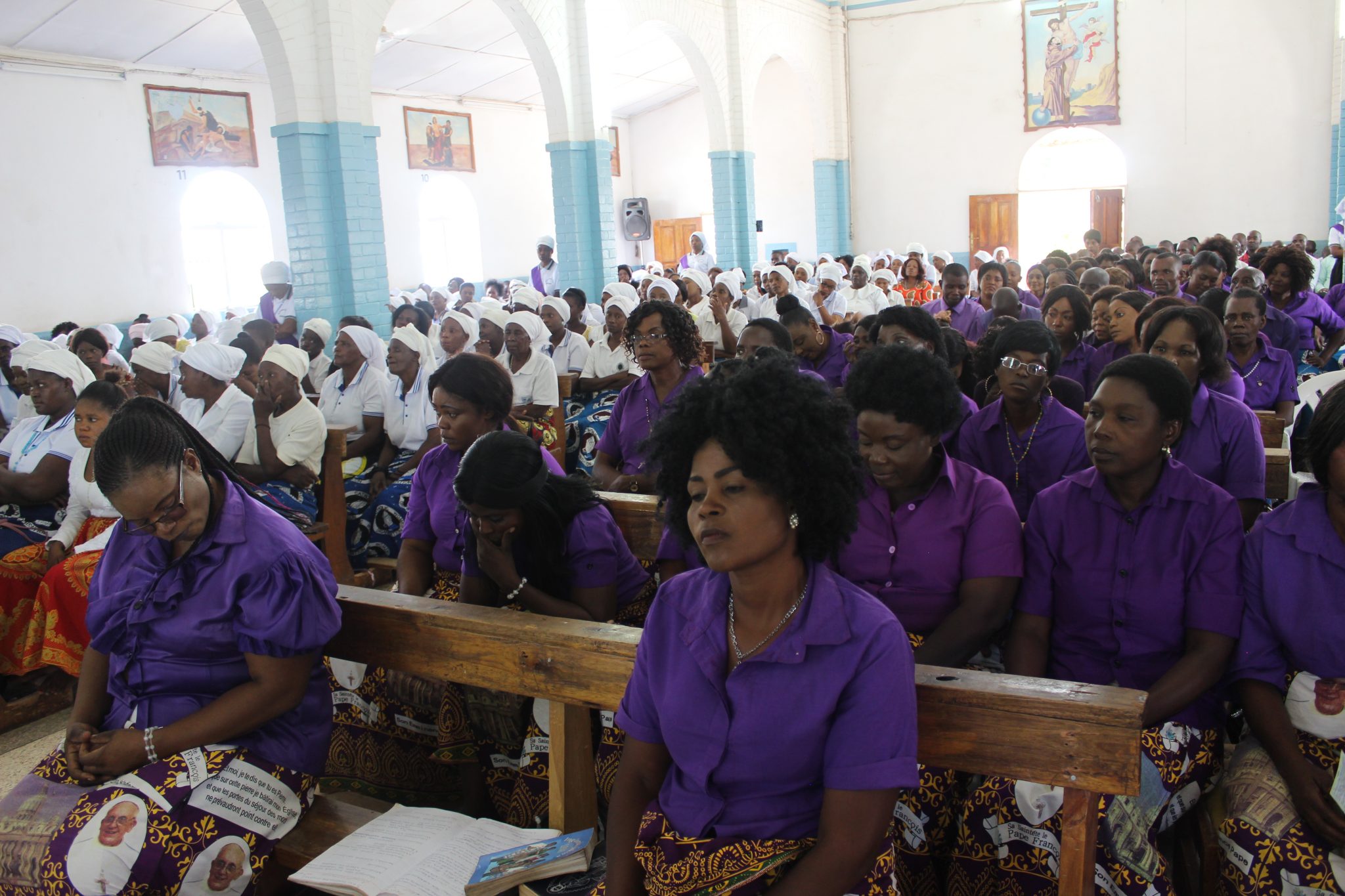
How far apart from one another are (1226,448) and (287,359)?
380 centimetres

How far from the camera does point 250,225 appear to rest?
555 inches

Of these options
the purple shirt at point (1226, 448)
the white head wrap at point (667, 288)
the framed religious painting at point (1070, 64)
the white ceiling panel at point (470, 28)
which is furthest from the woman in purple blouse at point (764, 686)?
the framed religious painting at point (1070, 64)

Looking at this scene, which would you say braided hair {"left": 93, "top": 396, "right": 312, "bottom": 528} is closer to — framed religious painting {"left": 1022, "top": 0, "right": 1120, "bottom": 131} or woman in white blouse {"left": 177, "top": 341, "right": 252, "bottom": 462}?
woman in white blouse {"left": 177, "top": 341, "right": 252, "bottom": 462}

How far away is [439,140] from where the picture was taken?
16.7 metres

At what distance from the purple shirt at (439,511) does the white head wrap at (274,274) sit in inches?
279

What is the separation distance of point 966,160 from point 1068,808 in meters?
A: 18.5

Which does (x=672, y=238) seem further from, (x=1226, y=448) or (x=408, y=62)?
(x=1226, y=448)

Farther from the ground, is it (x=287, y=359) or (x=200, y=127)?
(x=200, y=127)

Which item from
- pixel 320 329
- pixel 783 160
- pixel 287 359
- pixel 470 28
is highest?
pixel 470 28

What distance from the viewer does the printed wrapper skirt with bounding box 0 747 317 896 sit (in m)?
2.02

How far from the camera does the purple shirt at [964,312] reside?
7.68 metres

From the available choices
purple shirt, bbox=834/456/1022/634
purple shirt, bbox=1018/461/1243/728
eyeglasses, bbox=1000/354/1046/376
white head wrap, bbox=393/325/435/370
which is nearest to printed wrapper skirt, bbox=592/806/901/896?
purple shirt, bbox=834/456/1022/634

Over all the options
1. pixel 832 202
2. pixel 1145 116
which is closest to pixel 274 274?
pixel 832 202

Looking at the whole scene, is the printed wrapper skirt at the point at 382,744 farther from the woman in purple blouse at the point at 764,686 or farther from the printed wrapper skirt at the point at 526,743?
the woman in purple blouse at the point at 764,686
